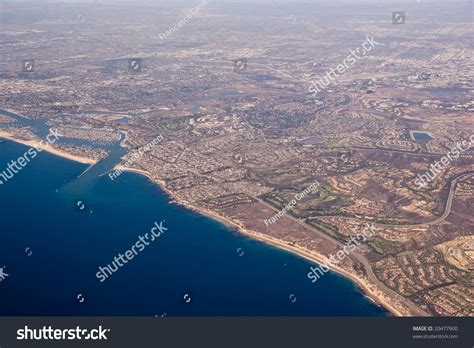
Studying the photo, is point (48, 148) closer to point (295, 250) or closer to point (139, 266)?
point (139, 266)

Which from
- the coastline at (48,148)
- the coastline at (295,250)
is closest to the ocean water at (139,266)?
the coastline at (295,250)

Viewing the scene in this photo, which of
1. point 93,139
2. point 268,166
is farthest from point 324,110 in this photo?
point 93,139

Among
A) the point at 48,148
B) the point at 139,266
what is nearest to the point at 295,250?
the point at 139,266

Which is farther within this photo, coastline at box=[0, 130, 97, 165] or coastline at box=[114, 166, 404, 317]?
coastline at box=[0, 130, 97, 165]

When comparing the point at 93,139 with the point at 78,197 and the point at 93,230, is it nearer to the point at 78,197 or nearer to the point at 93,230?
the point at 78,197

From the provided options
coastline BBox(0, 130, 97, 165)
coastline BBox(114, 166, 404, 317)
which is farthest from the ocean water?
coastline BBox(0, 130, 97, 165)

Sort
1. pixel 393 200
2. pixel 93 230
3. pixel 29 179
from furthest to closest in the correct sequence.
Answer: pixel 29 179, pixel 393 200, pixel 93 230

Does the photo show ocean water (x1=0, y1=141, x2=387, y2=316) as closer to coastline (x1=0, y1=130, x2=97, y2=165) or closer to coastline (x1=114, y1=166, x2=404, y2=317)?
coastline (x1=114, y1=166, x2=404, y2=317)

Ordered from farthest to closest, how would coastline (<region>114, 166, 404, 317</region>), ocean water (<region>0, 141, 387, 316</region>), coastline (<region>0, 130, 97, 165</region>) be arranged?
coastline (<region>0, 130, 97, 165</region>), coastline (<region>114, 166, 404, 317</region>), ocean water (<region>0, 141, 387, 316</region>)
